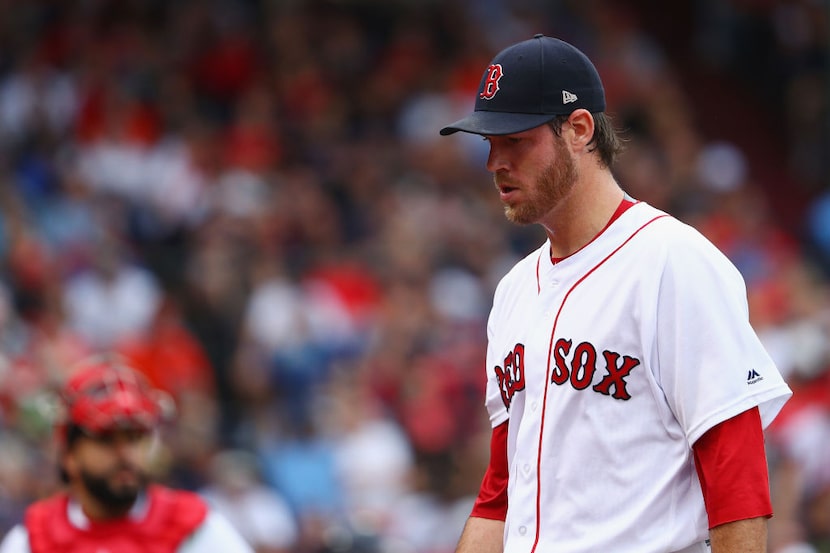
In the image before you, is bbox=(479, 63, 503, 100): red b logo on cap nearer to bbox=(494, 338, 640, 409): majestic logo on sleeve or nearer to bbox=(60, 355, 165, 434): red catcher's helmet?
bbox=(494, 338, 640, 409): majestic logo on sleeve

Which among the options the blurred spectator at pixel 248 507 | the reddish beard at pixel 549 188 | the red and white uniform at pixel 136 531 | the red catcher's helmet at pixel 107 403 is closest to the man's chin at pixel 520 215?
the reddish beard at pixel 549 188

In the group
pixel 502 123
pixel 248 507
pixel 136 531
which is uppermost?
pixel 248 507

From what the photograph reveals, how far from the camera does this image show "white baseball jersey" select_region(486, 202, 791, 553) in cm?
288

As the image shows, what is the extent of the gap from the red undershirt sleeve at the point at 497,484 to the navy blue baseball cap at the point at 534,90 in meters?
0.77

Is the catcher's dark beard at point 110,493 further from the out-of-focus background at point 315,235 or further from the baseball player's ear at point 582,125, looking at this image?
the out-of-focus background at point 315,235

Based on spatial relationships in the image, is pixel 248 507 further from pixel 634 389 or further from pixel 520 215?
pixel 634 389

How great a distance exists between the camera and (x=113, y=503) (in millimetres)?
4352

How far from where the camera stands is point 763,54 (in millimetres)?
15516

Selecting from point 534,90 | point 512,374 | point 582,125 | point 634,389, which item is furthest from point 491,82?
point 634,389

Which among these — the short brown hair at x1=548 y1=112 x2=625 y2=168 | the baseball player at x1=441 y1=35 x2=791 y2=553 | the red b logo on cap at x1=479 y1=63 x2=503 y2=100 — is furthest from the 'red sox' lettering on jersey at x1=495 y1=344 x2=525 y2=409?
the red b logo on cap at x1=479 y1=63 x2=503 y2=100

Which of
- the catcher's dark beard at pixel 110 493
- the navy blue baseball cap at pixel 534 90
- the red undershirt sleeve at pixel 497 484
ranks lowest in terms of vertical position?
the red undershirt sleeve at pixel 497 484

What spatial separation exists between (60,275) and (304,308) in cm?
173

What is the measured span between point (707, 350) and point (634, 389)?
0.61ft

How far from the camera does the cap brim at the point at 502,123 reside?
3080 mm
